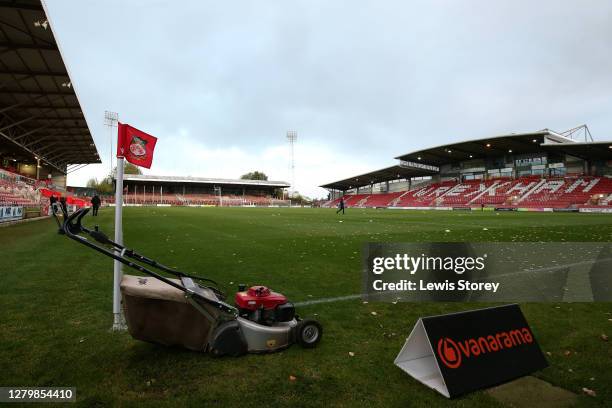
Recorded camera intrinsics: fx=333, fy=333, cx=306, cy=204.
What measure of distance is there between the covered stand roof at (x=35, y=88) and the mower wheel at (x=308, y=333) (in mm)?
15203

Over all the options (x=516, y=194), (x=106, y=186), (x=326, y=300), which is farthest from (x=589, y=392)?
(x=106, y=186)

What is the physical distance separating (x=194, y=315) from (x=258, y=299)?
602mm

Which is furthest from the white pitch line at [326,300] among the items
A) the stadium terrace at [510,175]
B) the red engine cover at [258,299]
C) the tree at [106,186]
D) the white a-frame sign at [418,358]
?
the tree at [106,186]

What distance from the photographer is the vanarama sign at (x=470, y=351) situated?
2600 mm

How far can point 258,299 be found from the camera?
Result: 3.25 metres

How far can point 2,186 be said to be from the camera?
17.4m

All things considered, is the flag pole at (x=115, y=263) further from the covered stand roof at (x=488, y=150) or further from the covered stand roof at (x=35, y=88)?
the covered stand roof at (x=488, y=150)

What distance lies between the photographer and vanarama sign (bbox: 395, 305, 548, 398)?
2600mm

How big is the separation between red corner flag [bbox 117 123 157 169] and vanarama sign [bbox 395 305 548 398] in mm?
3315

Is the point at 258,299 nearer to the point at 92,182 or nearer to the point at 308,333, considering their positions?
the point at 308,333

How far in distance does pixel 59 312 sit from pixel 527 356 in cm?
538

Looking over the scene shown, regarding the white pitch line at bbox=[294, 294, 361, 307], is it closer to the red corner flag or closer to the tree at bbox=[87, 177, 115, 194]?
the red corner flag

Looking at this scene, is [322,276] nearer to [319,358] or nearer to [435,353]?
[319,358]

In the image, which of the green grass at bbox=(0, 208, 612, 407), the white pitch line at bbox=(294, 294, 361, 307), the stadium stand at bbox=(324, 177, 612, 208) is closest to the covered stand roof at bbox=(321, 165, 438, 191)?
the stadium stand at bbox=(324, 177, 612, 208)
